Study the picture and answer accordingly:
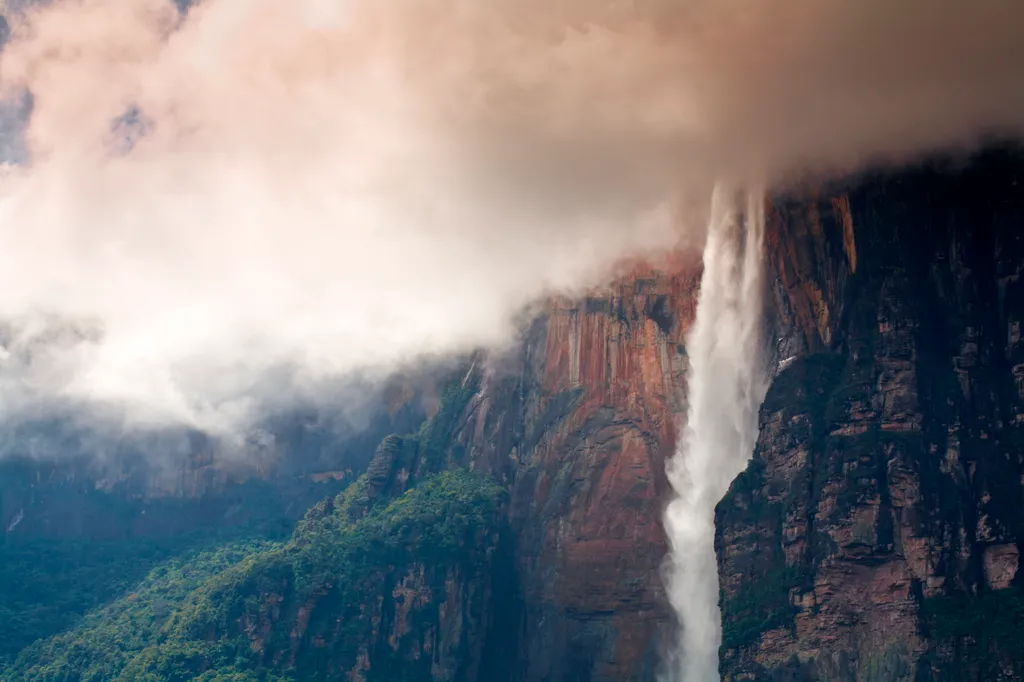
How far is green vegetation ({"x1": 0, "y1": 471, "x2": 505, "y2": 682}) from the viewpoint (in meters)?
163

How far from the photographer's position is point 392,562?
167250 mm

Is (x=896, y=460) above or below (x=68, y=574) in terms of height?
below

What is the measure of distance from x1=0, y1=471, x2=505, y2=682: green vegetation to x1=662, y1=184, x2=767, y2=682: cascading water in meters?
22.8

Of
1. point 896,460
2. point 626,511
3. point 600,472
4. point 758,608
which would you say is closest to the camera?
point 896,460

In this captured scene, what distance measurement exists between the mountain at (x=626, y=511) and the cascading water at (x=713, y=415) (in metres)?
2.53

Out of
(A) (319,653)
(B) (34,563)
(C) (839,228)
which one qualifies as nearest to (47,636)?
(B) (34,563)

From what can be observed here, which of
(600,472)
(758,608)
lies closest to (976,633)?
(758,608)

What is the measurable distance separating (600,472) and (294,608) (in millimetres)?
30013

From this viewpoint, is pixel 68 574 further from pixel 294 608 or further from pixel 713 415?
pixel 713 415

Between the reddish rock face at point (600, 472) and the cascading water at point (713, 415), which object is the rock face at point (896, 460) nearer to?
the cascading water at point (713, 415)

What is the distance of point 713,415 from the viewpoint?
15225cm

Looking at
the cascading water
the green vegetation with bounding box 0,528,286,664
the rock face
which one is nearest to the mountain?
the rock face

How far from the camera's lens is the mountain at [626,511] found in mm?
125000

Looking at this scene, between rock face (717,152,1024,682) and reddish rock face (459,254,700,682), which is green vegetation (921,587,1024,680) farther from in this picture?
reddish rock face (459,254,700,682)
